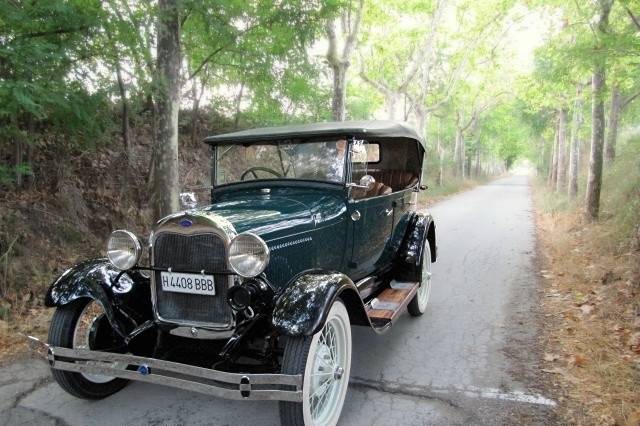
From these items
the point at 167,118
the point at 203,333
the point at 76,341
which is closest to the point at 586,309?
the point at 203,333

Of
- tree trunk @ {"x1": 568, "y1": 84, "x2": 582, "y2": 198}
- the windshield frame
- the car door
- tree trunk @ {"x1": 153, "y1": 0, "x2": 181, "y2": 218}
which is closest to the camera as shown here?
the windshield frame

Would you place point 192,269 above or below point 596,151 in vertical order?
below

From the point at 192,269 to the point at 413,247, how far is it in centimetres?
276

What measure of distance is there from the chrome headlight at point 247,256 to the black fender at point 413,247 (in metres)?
2.48

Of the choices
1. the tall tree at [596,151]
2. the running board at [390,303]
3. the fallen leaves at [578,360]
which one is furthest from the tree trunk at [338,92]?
the fallen leaves at [578,360]

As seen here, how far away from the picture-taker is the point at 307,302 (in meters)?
2.73

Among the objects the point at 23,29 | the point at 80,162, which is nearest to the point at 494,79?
the point at 80,162

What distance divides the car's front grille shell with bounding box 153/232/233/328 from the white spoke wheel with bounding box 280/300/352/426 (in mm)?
579

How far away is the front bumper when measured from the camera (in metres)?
2.44

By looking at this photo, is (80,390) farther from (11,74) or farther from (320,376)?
(11,74)

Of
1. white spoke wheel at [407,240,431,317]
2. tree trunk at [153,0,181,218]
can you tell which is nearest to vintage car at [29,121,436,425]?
white spoke wheel at [407,240,431,317]

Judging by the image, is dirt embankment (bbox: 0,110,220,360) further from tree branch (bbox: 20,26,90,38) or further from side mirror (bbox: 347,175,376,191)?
side mirror (bbox: 347,175,376,191)

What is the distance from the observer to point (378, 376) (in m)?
3.69

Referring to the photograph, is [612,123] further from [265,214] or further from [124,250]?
[124,250]
